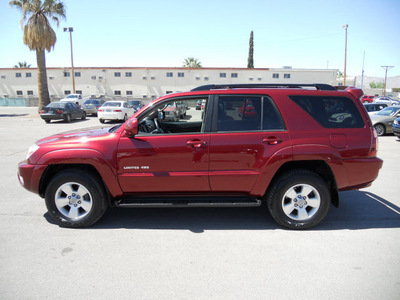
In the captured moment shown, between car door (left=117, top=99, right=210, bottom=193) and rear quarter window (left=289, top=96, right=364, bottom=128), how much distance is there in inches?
54.6

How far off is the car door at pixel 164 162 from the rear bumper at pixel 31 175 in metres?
1.06

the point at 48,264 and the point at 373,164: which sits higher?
the point at 373,164

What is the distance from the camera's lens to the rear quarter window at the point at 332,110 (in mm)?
3865

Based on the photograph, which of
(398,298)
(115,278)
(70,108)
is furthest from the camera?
(70,108)

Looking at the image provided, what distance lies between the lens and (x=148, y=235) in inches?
149

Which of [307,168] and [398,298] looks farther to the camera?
[307,168]

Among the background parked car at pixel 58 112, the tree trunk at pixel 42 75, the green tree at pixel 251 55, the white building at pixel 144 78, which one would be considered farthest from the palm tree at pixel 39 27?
the green tree at pixel 251 55

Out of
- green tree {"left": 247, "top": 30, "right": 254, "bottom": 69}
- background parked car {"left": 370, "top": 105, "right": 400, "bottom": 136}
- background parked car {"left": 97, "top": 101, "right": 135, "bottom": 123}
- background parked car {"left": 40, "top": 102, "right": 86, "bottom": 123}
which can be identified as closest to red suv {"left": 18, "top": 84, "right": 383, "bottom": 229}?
background parked car {"left": 370, "top": 105, "right": 400, "bottom": 136}

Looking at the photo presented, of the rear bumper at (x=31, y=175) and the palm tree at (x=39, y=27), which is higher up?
the palm tree at (x=39, y=27)

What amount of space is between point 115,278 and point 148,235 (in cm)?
93

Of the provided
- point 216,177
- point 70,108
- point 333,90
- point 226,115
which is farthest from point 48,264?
point 70,108

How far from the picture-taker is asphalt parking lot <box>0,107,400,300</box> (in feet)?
8.87

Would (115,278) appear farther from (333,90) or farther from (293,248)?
(333,90)

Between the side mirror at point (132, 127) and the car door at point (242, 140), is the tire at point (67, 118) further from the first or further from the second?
the car door at point (242, 140)
